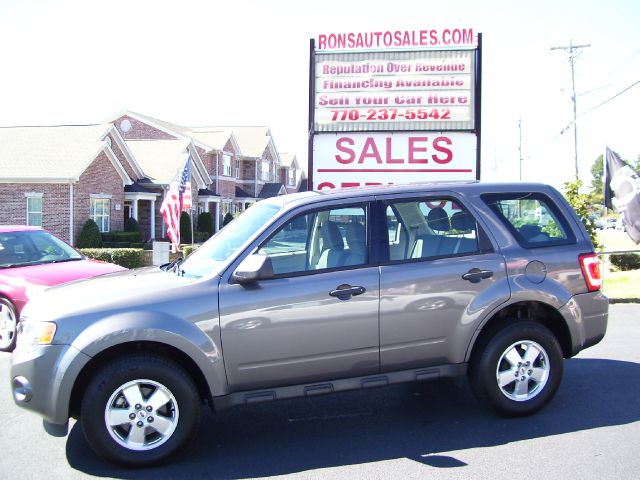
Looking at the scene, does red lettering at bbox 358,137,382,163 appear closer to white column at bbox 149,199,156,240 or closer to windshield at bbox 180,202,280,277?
windshield at bbox 180,202,280,277

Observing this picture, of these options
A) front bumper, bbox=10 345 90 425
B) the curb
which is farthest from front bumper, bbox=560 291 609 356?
the curb

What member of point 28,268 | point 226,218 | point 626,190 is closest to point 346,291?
point 28,268

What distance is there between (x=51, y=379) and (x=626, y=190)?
12.6 metres

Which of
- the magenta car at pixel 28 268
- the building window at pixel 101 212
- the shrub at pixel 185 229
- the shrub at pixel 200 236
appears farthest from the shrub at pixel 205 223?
the magenta car at pixel 28 268

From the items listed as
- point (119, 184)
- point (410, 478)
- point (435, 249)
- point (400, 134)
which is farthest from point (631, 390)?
point (119, 184)

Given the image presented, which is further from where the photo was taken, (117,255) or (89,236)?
(89,236)

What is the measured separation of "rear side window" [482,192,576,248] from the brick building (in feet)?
68.9

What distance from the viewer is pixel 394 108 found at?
11523 mm

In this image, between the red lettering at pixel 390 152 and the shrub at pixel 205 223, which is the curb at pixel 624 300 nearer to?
the red lettering at pixel 390 152

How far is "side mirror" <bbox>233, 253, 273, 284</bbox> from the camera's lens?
170 inches

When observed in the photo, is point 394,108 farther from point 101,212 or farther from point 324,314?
point 101,212

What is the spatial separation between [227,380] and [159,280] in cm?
90

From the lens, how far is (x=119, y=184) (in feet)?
101

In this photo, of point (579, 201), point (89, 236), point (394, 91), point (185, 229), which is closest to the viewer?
point (394, 91)
